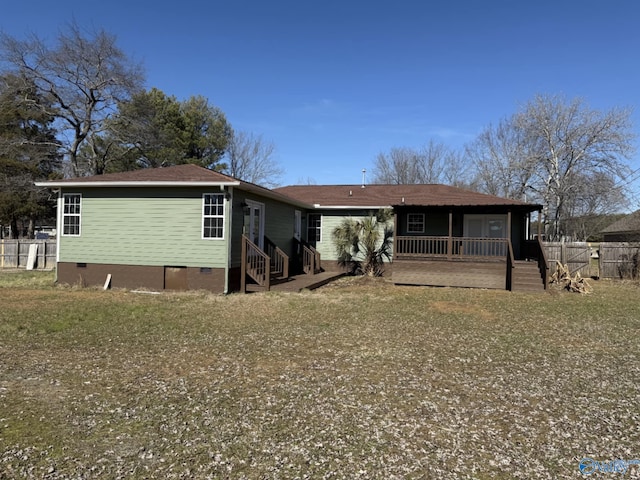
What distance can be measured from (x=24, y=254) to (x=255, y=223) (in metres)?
13.4

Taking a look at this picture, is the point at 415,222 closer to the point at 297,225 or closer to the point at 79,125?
the point at 297,225

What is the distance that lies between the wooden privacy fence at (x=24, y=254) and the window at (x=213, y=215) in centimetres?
1176

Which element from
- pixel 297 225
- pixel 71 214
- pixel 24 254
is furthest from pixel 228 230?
pixel 24 254

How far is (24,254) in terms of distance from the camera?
66.9 ft

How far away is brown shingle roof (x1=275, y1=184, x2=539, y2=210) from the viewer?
17344 millimetres

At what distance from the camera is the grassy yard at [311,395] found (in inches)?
125

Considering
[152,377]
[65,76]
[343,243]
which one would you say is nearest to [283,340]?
[152,377]

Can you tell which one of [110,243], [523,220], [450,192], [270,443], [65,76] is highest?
[65,76]

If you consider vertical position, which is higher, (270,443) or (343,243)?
(343,243)

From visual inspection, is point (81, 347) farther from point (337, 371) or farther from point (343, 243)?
point (343, 243)

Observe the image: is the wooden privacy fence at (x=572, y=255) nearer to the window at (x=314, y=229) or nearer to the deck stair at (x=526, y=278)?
the deck stair at (x=526, y=278)

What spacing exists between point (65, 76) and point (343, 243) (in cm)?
1832

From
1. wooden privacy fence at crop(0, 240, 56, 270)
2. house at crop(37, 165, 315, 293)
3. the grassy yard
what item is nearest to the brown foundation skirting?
house at crop(37, 165, 315, 293)

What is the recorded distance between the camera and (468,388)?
189 inches
